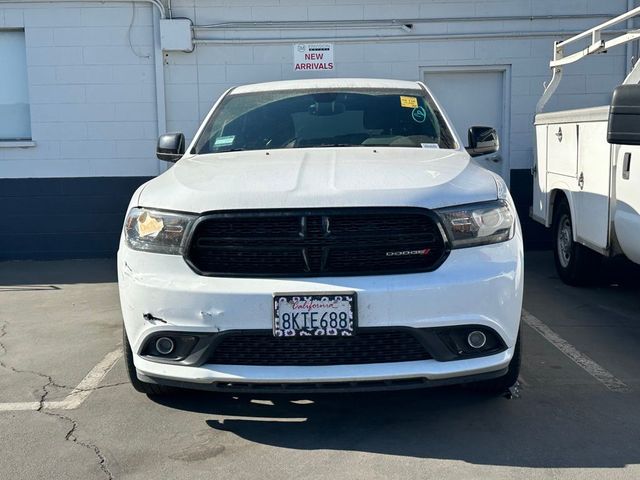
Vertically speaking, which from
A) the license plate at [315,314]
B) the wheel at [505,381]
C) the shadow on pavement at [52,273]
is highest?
the license plate at [315,314]

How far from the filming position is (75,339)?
5738mm

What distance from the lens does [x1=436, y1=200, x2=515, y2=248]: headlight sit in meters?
3.46

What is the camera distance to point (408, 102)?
529 cm

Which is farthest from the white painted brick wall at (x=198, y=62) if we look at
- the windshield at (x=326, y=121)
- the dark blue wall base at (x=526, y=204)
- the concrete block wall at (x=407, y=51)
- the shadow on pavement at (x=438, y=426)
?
the shadow on pavement at (x=438, y=426)

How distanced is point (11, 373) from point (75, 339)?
2.70 feet

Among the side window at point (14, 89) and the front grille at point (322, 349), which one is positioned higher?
the side window at point (14, 89)

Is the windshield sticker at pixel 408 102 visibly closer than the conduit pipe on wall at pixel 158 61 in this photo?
Yes

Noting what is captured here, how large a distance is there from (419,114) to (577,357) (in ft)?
6.53

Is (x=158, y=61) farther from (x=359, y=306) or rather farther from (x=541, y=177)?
(x=359, y=306)

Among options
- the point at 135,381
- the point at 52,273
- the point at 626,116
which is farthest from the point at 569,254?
the point at 52,273

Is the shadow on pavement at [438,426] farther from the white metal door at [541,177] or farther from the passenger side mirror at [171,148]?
the white metal door at [541,177]

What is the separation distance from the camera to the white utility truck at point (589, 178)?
5.36m

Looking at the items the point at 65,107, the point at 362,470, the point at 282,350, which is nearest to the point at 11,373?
the point at 282,350

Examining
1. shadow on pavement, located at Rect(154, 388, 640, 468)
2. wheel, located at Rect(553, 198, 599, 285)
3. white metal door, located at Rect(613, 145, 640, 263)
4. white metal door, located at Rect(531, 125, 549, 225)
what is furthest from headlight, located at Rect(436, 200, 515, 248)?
white metal door, located at Rect(531, 125, 549, 225)
